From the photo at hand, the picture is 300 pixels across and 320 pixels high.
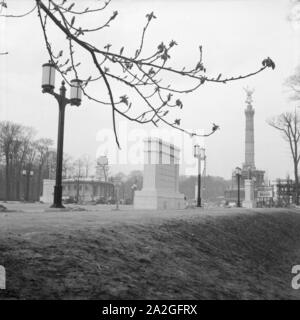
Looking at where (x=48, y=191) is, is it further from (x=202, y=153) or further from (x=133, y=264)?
(x=133, y=264)

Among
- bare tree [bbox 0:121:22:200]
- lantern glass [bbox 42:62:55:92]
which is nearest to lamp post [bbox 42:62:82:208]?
lantern glass [bbox 42:62:55:92]

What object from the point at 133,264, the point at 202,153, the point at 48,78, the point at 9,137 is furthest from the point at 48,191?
the point at 133,264

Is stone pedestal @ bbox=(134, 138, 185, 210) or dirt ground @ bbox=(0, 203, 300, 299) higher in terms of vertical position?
stone pedestal @ bbox=(134, 138, 185, 210)

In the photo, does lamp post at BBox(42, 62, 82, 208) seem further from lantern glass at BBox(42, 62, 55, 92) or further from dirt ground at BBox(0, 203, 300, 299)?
dirt ground at BBox(0, 203, 300, 299)

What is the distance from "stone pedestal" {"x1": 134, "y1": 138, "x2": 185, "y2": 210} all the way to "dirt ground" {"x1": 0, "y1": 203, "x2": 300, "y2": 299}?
11.1 metres

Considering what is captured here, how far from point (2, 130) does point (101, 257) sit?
56.1 m

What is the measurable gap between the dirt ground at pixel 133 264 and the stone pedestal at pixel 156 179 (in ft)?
36.4

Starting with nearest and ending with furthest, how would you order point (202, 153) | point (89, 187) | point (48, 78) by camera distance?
point (48, 78)
point (202, 153)
point (89, 187)

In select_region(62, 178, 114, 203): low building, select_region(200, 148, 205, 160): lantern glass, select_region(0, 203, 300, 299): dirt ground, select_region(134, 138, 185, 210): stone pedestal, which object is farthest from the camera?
select_region(62, 178, 114, 203): low building

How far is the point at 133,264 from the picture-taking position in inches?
217

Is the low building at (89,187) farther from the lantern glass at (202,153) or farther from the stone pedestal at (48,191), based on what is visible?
the lantern glass at (202,153)

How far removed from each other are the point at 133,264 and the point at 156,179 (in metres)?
15.7

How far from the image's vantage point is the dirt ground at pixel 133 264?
14.5 ft

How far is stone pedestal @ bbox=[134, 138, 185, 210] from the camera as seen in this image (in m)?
20.8
